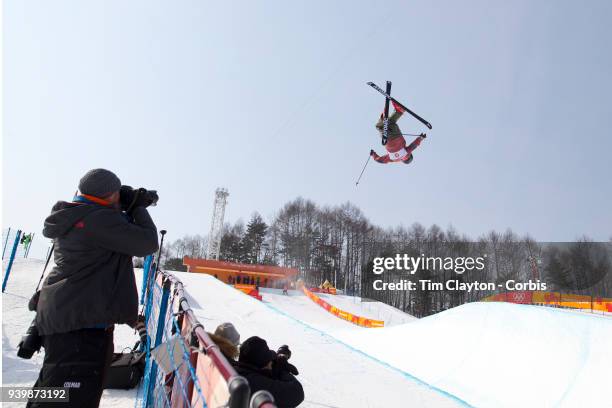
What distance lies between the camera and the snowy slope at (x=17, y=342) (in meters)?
3.82

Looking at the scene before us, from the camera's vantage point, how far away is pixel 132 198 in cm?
216

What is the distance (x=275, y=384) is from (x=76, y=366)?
1266 millimetres

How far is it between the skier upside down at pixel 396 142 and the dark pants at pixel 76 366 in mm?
9268

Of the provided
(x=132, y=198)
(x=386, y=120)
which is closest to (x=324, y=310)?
(x=386, y=120)

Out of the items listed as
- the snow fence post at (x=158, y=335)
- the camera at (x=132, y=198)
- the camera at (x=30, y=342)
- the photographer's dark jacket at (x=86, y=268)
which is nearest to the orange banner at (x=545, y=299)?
the snow fence post at (x=158, y=335)

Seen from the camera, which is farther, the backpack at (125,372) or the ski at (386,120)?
the ski at (386,120)

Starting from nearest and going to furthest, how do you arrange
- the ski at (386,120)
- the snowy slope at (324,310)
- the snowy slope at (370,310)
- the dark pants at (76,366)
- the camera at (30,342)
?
the dark pants at (76,366) < the camera at (30,342) < the ski at (386,120) < the snowy slope at (324,310) < the snowy slope at (370,310)

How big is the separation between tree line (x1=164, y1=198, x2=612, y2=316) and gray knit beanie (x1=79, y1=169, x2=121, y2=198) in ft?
144

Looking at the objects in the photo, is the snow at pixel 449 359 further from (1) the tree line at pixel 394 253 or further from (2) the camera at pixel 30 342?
(1) the tree line at pixel 394 253

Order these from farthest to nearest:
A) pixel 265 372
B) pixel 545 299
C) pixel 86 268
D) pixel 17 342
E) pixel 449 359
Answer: pixel 545 299
pixel 449 359
pixel 17 342
pixel 265 372
pixel 86 268

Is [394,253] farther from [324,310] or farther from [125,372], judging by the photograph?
[125,372]

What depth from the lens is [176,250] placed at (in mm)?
80875

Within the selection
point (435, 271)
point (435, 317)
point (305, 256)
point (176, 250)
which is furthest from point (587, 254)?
point (176, 250)

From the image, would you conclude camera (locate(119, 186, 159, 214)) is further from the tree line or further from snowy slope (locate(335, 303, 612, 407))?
the tree line
